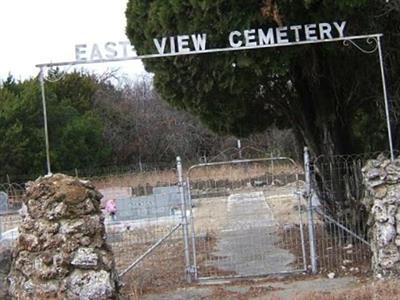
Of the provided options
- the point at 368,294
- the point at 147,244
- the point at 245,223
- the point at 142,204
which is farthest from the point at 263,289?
the point at 245,223

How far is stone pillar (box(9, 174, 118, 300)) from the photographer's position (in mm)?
7746

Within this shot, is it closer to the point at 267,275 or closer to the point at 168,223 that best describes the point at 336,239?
the point at 267,275

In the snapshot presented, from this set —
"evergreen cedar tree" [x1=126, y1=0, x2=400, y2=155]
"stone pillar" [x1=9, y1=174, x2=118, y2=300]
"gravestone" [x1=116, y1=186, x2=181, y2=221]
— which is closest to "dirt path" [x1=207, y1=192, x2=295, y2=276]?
"gravestone" [x1=116, y1=186, x2=181, y2=221]

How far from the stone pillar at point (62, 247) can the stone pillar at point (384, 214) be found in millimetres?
3576

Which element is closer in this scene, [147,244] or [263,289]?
[263,289]

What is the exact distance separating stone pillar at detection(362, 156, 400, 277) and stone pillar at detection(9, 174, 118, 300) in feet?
11.7

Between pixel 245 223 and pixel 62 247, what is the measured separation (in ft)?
33.8

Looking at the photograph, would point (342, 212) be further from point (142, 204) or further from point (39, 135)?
point (39, 135)

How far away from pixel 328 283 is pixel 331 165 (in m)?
2.95

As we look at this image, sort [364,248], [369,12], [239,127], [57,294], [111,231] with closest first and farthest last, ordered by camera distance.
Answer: [57,294] < [369,12] < [364,248] < [239,127] < [111,231]

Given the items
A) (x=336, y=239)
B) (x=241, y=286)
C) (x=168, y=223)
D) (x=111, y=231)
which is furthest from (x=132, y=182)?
(x=241, y=286)

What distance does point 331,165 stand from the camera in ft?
39.4

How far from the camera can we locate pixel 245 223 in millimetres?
17828

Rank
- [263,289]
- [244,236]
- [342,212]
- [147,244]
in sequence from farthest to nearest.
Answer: [244,236] → [147,244] → [342,212] → [263,289]
